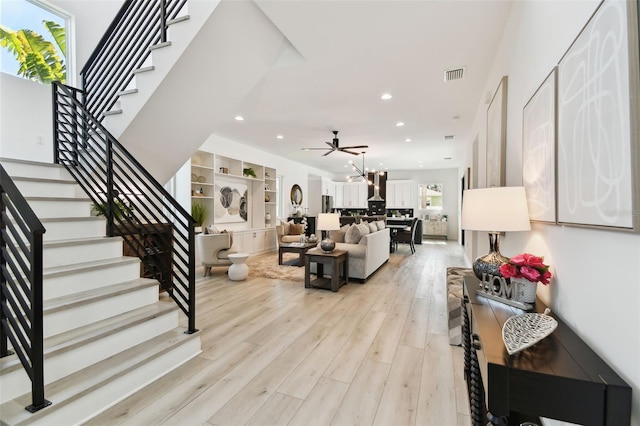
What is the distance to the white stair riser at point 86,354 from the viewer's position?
1.56 metres

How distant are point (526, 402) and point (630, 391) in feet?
0.84

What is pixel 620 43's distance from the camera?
87 centimetres

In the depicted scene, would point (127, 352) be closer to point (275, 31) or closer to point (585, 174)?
point (585, 174)

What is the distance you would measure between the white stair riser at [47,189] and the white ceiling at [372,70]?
1.85 metres

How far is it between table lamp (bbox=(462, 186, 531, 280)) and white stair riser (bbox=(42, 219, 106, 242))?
3.19 metres

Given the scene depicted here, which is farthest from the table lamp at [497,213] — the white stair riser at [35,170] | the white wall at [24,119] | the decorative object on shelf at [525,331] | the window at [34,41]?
the window at [34,41]

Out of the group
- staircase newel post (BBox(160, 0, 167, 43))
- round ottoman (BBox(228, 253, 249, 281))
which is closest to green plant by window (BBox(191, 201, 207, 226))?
round ottoman (BBox(228, 253, 249, 281))

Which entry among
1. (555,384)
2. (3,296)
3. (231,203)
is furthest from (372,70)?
(231,203)

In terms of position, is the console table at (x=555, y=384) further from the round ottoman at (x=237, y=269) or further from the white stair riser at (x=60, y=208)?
the round ottoman at (x=237, y=269)

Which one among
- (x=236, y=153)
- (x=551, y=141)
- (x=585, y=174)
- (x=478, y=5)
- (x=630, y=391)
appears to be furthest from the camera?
(x=236, y=153)

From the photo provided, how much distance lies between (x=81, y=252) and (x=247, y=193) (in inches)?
210

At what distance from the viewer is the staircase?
1.61 m

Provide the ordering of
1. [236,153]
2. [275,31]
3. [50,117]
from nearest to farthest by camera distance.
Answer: [275,31], [50,117], [236,153]

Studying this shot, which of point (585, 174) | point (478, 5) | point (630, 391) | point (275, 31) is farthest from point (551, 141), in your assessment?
point (275, 31)
